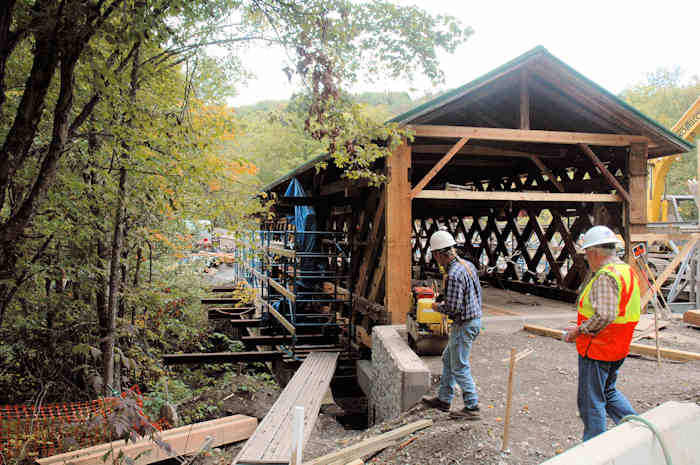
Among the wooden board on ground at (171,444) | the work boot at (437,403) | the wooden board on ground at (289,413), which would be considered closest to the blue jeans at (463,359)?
the work boot at (437,403)

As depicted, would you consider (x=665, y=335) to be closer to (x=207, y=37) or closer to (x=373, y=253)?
(x=373, y=253)

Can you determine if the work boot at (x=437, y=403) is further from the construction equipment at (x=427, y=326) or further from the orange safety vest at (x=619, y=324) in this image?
the orange safety vest at (x=619, y=324)

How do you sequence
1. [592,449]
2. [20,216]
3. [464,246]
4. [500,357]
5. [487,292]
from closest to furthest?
[592,449]
[20,216]
[500,357]
[487,292]
[464,246]

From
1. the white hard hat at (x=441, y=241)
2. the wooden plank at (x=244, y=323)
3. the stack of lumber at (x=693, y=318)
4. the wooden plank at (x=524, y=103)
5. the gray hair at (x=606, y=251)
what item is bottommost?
the wooden plank at (x=244, y=323)

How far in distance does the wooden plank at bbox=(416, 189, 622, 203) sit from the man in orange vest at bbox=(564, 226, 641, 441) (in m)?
4.63

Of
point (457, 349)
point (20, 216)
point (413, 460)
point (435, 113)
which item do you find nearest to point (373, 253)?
point (435, 113)

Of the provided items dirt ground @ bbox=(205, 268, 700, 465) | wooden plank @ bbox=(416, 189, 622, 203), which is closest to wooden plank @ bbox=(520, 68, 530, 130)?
wooden plank @ bbox=(416, 189, 622, 203)

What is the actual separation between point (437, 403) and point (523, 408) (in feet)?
2.81

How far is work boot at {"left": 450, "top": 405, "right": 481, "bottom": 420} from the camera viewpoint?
14.6 ft

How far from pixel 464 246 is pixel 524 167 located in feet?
14.6

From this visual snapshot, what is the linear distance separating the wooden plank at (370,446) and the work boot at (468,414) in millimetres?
246

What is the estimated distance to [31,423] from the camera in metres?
4.53

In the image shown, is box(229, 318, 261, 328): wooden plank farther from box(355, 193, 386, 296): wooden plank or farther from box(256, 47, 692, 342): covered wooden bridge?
box(355, 193, 386, 296): wooden plank

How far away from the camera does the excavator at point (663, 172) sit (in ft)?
49.7
